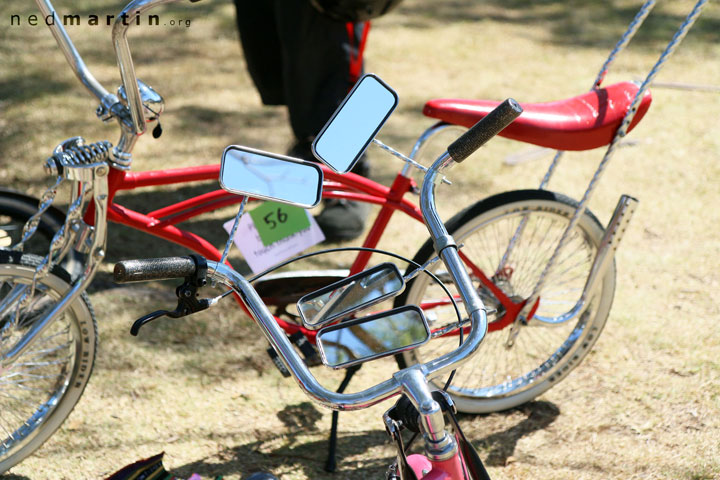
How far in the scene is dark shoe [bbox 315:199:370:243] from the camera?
3.16 metres

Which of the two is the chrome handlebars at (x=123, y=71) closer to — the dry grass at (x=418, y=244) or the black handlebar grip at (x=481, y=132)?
the black handlebar grip at (x=481, y=132)

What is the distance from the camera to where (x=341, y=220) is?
3.17m

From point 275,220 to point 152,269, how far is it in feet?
2.96

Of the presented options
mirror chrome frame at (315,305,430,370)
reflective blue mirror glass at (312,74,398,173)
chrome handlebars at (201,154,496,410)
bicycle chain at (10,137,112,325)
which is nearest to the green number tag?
bicycle chain at (10,137,112,325)

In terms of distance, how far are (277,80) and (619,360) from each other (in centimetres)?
200

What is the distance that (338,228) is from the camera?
10.4 ft

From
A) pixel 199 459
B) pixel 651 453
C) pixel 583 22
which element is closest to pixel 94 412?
pixel 199 459

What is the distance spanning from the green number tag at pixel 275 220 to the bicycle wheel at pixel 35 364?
52 centimetres

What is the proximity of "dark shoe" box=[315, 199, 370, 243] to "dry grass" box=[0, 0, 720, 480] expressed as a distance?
7.0 inches

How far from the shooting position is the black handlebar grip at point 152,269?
121 centimetres

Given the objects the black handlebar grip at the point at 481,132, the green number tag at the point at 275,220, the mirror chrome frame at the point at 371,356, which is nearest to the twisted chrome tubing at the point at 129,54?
the green number tag at the point at 275,220

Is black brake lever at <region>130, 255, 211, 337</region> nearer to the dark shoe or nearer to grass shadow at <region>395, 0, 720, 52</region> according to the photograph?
the dark shoe

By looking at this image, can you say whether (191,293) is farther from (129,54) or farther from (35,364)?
(35,364)

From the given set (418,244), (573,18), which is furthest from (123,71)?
(573,18)
